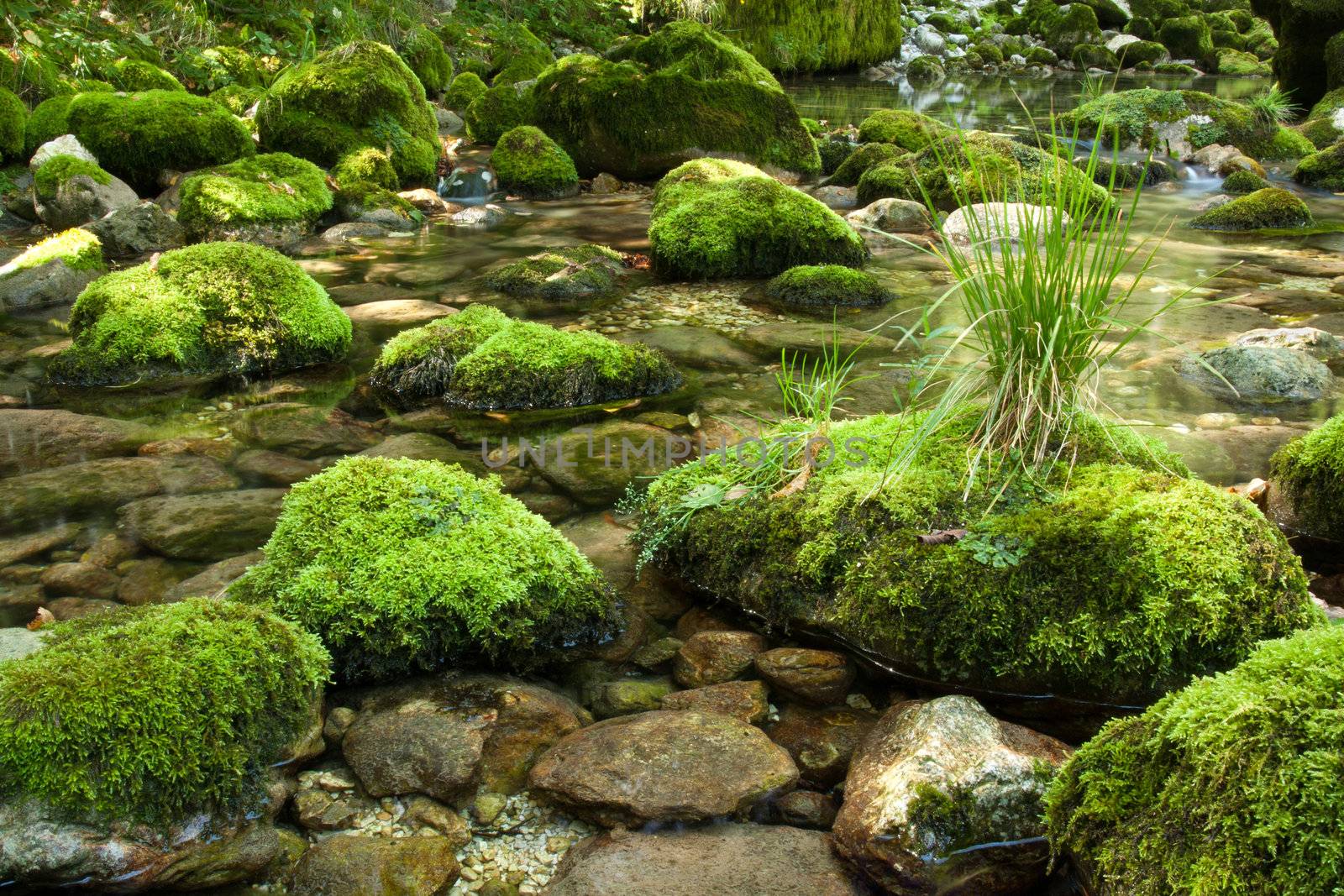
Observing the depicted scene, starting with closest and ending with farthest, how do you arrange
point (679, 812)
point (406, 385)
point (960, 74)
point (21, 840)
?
1. point (21, 840)
2. point (679, 812)
3. point (406, 385)
4. point (960, 74)

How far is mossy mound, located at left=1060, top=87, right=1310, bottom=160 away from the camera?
54.0 feet

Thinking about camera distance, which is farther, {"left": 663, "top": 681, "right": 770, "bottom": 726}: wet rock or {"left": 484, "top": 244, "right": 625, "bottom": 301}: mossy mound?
{"left": 484, "top": 244, "right": 625, "bottom": 301}: mossy mound

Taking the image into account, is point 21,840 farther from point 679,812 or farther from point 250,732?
point 679,812

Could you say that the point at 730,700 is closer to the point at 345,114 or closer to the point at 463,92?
the point at 345,114

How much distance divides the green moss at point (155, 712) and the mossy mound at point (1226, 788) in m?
2.12

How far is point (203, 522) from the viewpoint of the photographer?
14.9 feet

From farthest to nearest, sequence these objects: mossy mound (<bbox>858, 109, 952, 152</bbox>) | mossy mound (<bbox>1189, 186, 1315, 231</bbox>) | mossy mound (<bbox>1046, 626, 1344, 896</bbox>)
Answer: mossy mound (<bbox>858, 109, 952, 152</bbox>) < mossy mound (<bbox>1189, 186, 1315, 231</bbox>) < mossy mound (<bbox>1046, 626, 1344, 896</bbox>)

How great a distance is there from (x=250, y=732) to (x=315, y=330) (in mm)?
4481

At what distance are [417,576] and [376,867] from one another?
1056 mm

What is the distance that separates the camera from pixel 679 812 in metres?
2.79

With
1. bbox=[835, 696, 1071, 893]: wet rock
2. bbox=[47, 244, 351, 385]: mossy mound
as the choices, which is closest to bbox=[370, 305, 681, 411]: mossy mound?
bbox=[47, 244, 351, 385]: mossy mound

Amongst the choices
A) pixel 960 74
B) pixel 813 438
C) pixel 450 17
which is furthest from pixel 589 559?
pixel 960 74

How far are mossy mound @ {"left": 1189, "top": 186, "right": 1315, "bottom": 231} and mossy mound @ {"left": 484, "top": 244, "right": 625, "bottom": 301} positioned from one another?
7.46 meters

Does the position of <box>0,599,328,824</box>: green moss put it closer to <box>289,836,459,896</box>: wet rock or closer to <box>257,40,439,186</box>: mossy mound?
<box>289,836,459,896</box>: wet rock
